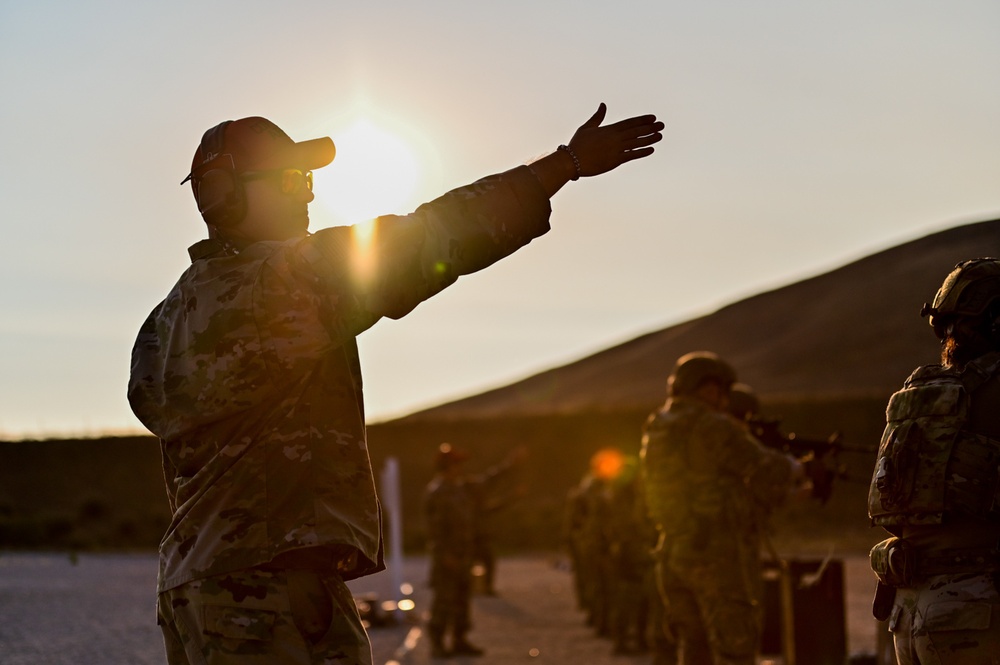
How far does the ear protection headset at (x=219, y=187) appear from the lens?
417cm

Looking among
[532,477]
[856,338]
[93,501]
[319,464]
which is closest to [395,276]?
Result: [319,464]

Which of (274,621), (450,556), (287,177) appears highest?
(287,177)

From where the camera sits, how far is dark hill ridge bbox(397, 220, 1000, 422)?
12750 cm

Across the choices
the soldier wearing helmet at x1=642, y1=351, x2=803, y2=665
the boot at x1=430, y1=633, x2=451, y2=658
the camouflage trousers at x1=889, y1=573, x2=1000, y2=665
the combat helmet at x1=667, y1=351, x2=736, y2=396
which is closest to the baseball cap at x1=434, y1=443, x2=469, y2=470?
the boot at x1=430, y1=633, x2=451, y2=658

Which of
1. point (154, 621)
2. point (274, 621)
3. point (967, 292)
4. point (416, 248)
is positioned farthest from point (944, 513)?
point (154, 621)

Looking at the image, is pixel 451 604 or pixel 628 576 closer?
pixel 451 604

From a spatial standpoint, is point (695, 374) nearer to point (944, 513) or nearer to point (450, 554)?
point (944, 513)

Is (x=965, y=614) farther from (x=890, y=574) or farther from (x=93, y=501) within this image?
(x=93, y=501)

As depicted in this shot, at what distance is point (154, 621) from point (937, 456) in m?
15.3

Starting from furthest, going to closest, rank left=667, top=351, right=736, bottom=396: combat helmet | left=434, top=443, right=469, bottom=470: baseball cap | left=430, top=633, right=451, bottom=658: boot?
left=434, top=443, right=469, bottom=470: baseball cap
left=430, top=633, right=451, bottom=658: boot
left=667, top=351, right=736, bottom=396: combat helmet

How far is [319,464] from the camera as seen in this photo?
3912 millimetres

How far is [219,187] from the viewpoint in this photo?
4184 mm

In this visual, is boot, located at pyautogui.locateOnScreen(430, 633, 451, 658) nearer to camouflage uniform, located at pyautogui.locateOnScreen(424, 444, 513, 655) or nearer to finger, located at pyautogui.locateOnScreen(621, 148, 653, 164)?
camouflage uniform, located at pyautogui.locateOnScreen(424, 444, 513, 655)

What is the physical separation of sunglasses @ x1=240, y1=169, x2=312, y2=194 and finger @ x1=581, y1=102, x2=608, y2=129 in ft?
2.53
